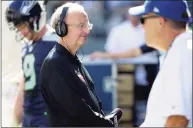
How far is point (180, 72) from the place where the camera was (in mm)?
2951

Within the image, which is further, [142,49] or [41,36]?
[142,49]

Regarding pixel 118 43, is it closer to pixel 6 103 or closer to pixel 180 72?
pixel 6 103

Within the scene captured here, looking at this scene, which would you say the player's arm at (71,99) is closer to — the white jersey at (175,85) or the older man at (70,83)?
the older man at (70,83)

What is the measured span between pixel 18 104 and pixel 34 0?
2.69 ft

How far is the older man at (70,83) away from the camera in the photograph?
329cm

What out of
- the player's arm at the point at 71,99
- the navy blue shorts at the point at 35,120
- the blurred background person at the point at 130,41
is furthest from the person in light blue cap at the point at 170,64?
the blurred background person at the point at 130,41

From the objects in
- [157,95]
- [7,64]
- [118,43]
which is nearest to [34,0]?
[7,64]

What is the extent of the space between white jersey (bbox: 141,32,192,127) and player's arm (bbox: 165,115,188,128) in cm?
2

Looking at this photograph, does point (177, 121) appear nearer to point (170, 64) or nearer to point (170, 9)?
point (170, 64)

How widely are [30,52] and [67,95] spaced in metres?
1.33

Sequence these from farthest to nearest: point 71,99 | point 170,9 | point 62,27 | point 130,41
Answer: point 130,41
point 62,27
point 71,99
point 170,9

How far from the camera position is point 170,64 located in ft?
9.86

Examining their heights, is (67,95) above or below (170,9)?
below

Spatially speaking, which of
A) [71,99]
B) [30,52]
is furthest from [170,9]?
[30,52]
